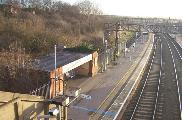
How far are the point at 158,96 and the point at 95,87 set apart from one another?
4982 mm

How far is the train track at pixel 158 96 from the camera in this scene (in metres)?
19.8

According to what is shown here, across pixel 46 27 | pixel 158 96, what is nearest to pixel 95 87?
pixel 158 96

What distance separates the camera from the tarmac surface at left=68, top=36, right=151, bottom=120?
1898 cm

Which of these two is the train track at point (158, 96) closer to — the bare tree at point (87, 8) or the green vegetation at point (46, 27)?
the green vegetation at point (46, 27)

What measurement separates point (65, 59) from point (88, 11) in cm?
4679

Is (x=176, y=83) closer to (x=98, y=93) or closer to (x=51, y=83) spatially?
(x=98, y=93)

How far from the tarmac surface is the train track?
6.83 ft

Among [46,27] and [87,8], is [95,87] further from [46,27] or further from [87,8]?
[87,8]

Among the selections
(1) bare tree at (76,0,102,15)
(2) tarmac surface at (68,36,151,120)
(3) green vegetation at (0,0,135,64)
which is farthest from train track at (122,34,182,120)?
(1) bare tree at (76,0,102,15)

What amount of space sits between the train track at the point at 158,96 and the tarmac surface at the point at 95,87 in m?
2.08

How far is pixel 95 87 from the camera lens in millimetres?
24875

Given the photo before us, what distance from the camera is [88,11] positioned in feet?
228

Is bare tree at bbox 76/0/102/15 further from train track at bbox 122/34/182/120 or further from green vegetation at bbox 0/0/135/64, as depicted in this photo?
train track at bbox 122/34/182/120

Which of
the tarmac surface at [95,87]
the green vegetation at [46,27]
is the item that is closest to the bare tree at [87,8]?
the green vegetation at [46,27]
